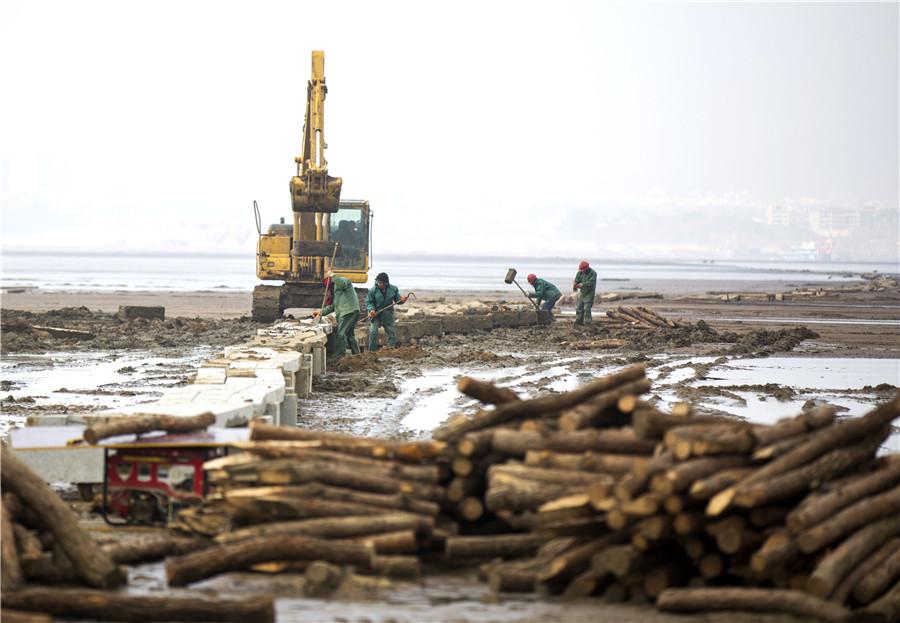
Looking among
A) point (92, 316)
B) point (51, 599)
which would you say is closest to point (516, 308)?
point (92, 316)

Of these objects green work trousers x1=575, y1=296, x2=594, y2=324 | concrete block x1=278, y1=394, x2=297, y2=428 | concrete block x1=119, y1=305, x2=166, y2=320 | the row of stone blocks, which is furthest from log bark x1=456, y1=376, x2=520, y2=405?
concrete block x1=119, y1=305, x2=166, y2=320

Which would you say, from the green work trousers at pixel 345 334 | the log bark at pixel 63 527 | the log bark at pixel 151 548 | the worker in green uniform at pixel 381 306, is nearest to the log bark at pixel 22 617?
the log bark at pixel 63 527

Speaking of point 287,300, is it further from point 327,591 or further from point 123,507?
point 327,591

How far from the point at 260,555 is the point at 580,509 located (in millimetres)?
1780

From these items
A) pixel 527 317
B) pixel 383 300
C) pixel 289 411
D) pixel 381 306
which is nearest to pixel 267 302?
pixel 527 317

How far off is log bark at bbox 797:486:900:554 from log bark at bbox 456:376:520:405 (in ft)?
6.90

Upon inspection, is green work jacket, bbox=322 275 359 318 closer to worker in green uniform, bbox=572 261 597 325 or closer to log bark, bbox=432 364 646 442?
worker in green uniform, bbox=572 261 597 325

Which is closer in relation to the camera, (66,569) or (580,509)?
(580,509)

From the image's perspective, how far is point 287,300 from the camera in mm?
25125

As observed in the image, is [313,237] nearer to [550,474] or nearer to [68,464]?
[68,464]

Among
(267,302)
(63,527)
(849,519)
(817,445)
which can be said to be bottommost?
(63,527)

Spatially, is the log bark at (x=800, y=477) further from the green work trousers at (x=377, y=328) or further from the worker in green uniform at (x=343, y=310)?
the green work trousers at (x=377, y=328)

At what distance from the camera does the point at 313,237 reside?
81.9ft

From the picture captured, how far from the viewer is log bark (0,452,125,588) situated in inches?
214
